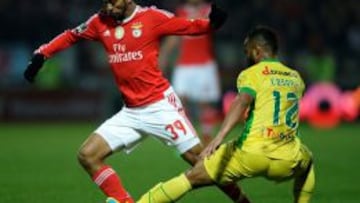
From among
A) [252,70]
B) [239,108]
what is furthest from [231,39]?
[239,108]

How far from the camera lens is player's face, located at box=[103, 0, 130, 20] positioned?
935cm

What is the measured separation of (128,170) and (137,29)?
476cm

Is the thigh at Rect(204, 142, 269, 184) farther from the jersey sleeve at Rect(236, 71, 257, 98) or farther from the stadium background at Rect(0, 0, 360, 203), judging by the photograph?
the stadium background at Rect(0, 0, 360, 203)

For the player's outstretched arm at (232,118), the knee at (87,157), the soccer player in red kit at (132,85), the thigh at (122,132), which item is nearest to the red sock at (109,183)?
the soccer player in red kit at (132,85)

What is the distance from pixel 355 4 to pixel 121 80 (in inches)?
696

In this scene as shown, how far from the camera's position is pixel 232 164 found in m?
8.25

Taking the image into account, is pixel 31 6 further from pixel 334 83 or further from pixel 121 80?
pixel 121 80

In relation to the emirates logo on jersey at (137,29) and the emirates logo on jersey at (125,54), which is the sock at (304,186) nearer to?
the emirates logo on jersey at (125,54)

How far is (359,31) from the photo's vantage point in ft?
84.3

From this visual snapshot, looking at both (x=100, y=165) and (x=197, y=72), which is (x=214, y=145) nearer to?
(x=100, y=165)

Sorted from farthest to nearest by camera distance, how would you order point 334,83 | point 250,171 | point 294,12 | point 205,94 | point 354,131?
point 294,12, point 334,83, point 354,131, point 205,94, point 250,171

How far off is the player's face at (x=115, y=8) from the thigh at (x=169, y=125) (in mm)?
883

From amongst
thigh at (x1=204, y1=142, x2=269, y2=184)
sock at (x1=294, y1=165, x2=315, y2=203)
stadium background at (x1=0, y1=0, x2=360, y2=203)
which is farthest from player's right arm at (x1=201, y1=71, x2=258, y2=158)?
stadium background at (x1=0, y1=0, x2=360, y2=203)

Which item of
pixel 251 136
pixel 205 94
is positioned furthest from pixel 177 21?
pixel 205 94
